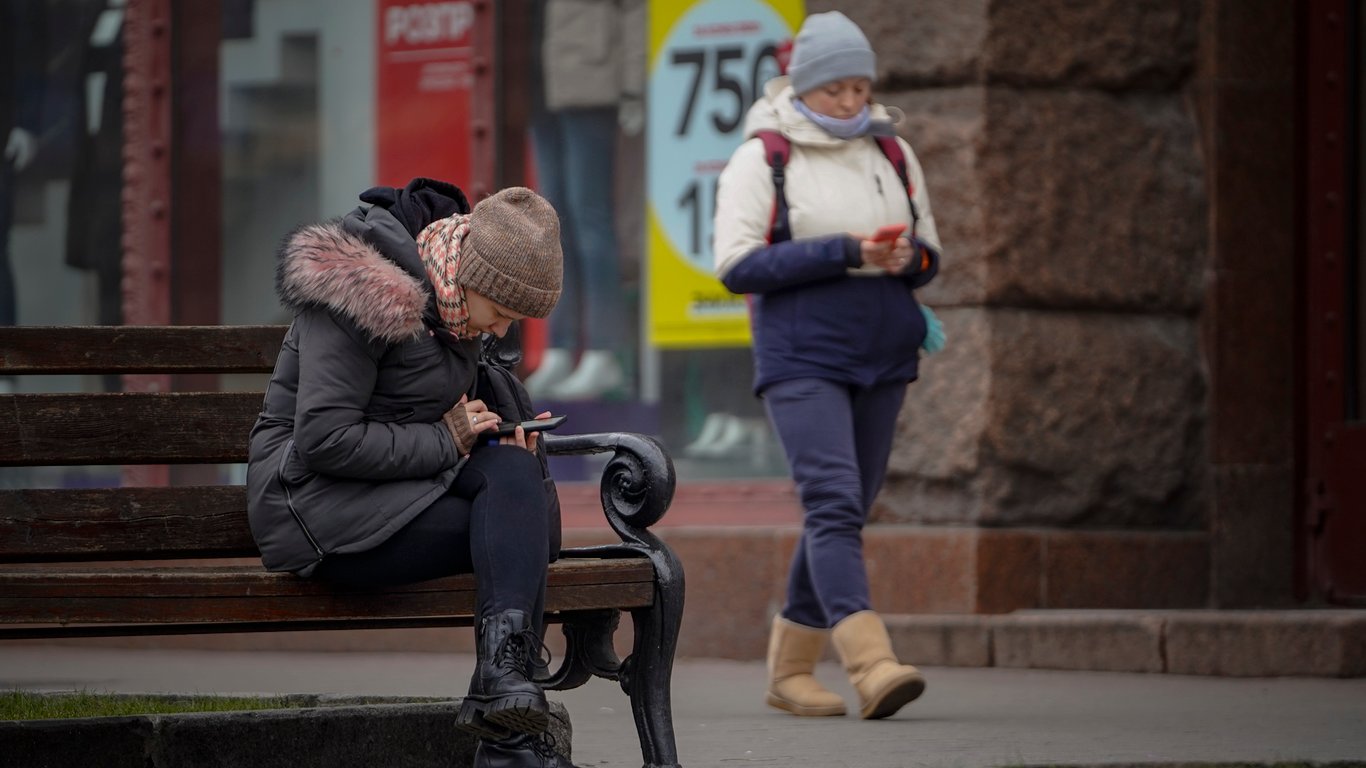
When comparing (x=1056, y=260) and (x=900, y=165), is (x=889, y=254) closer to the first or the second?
(x=900, y=165)

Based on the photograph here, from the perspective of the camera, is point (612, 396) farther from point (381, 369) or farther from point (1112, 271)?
point (381, 369)

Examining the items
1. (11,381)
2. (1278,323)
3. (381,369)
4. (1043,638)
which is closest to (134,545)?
(381,369)

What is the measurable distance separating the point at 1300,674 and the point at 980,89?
7.00ft

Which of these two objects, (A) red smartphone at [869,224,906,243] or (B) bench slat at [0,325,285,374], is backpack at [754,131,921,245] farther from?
(B) bench slat at [0,325,285,374]

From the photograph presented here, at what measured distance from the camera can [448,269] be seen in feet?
13.6

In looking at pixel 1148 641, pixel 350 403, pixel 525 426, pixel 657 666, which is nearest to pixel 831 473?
pixel 1148 641

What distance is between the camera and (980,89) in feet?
24.2

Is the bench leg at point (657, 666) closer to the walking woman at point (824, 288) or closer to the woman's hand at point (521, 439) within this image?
the woman's hand at point (521, 439)

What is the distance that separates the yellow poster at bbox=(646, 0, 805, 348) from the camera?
26.7ft

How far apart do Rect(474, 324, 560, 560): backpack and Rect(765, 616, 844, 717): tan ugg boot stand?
1.72 meters

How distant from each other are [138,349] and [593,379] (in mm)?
3873

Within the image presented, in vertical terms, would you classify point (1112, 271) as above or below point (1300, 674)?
above

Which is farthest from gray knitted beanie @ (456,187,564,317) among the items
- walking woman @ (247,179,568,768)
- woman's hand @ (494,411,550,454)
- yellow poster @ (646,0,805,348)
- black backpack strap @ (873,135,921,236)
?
yellow poster @ (646,0,805,348)

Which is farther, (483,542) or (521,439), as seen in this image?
(521,439)
